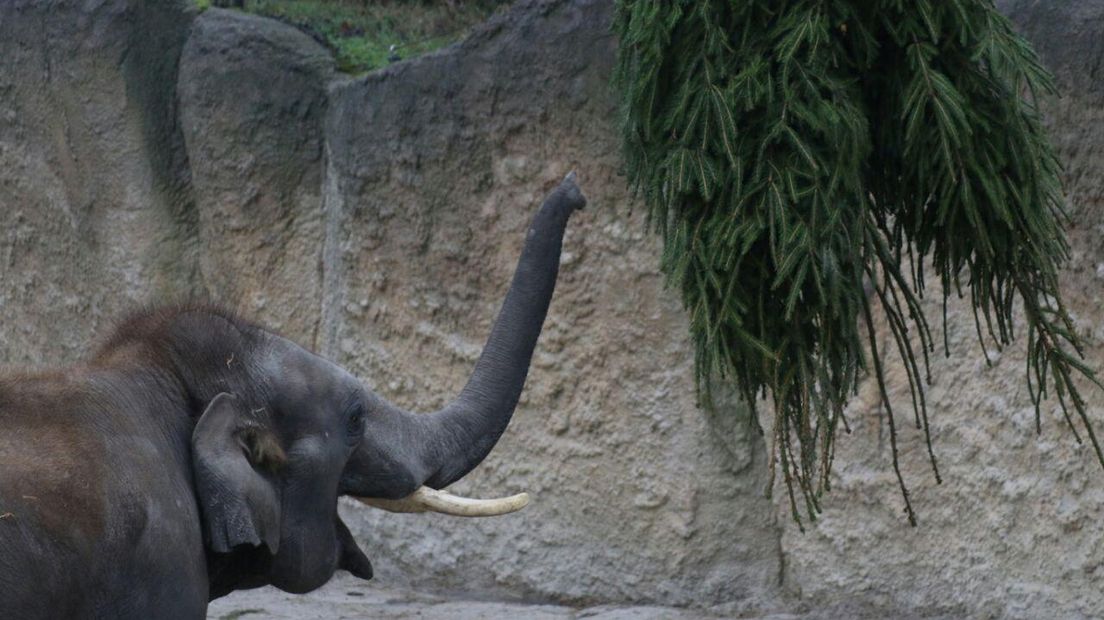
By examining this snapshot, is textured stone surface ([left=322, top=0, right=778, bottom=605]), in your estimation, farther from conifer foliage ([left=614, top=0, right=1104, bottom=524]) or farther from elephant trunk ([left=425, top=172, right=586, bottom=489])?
conifer foliage ([left=614, top=0, right=1104, bottom=524])

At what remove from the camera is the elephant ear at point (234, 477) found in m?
3.43

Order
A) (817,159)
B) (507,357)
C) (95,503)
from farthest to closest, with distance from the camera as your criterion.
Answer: (507,357), (817,159), (95,503)

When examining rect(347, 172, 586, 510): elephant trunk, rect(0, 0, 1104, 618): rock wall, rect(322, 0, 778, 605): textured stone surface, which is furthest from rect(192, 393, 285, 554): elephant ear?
rect(322, 0, 778, 605): textured stone surface

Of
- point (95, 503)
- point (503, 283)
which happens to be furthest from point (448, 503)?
point (503, 283)

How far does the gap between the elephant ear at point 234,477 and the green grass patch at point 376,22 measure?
3714mm

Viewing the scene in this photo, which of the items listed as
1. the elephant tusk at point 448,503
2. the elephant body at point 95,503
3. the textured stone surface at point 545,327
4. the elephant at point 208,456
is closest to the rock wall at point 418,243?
the textured stone surface at point 545,327

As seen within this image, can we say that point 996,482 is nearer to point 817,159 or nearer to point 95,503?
point 817,159

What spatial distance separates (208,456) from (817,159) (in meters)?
1.48

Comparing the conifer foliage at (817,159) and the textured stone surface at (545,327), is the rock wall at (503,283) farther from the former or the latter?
the conifer foliage at (817,159)

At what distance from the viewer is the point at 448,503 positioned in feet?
12.9

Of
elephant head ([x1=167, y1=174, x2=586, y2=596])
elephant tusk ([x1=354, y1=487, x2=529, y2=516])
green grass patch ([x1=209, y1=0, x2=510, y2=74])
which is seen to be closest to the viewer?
elephant head ([x1=167, y1=174, x2=586, y2=596])

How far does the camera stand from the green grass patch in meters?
7.23

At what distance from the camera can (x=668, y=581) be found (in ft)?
19.9

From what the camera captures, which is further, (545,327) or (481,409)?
(545,327)
